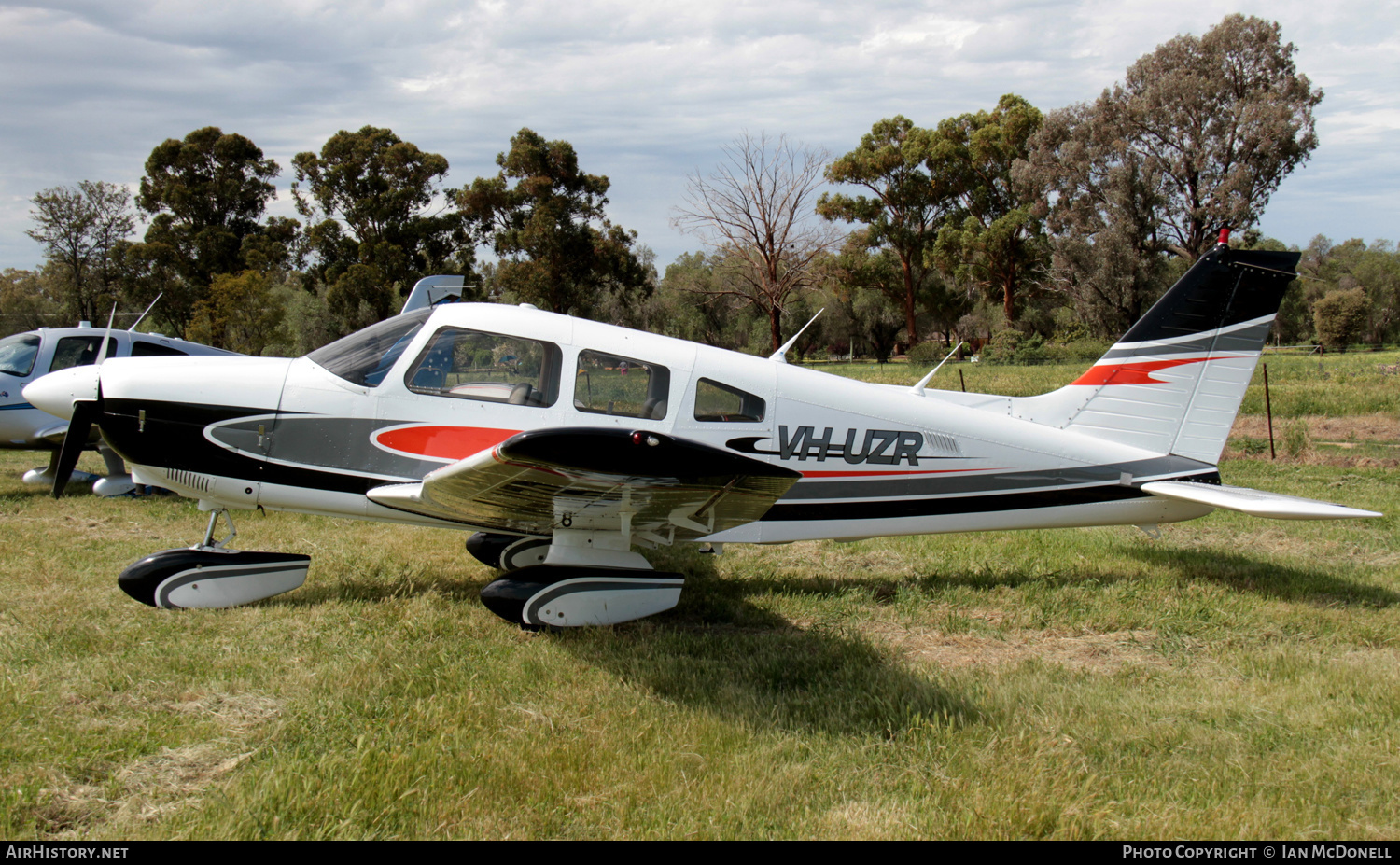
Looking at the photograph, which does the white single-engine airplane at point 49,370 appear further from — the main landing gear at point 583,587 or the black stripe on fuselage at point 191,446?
the main landing gear at point 583,587

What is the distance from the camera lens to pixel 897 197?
155 feet

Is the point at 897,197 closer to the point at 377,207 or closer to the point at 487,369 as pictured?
the point at 377,207

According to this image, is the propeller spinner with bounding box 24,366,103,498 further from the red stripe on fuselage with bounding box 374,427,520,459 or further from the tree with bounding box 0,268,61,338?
the tree with bounding box 0,268,61,338

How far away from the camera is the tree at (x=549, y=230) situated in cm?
3438

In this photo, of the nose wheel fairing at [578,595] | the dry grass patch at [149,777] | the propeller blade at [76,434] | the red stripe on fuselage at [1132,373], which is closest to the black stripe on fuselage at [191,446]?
the propeller blade at [76,434]

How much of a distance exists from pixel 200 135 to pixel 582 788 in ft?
151

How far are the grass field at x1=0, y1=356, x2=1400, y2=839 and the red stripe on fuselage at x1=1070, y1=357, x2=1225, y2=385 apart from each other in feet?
5.11

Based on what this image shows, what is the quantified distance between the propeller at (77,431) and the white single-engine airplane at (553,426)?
0.8 inches

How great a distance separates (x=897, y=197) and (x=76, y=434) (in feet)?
154

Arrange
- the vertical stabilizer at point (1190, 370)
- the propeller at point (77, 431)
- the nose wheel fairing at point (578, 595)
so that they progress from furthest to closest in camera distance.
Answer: the vertical stabilizer at point (1190, 370) < the propeller at point (77, 431) < the nose wheel fairing at point (578, 595)

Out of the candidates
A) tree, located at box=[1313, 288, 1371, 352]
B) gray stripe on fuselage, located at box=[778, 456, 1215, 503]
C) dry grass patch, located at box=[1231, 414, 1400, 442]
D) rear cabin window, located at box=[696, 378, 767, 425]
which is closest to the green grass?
gray stripe on fuselage, located at box=[778, 456, 1215, 503]

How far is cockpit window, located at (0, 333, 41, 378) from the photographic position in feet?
31.5

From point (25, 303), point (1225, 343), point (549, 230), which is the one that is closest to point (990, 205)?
point (549, 230)

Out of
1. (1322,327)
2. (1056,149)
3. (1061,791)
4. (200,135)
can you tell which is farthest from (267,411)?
(1322,327)
